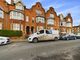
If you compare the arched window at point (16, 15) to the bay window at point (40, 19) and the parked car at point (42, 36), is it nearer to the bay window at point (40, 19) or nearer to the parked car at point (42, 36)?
the bay window at point (40, 19)

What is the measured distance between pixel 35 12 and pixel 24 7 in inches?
200

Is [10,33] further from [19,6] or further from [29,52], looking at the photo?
[29,52]

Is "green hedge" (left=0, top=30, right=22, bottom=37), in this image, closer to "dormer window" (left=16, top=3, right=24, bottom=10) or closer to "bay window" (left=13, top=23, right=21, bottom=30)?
"bay window" (left=13, top=23, right=21, bottom=30)

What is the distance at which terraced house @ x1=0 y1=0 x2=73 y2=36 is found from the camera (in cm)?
4134

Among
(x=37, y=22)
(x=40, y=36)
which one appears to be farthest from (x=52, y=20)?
(x=40, y=36)

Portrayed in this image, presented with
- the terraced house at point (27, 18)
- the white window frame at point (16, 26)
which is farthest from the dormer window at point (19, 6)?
the white window frame at point (16, 26)

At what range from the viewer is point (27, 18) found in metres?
46.6

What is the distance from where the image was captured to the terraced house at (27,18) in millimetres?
41344

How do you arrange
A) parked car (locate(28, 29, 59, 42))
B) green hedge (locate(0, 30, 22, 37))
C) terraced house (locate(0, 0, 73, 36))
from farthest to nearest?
terraced house (locate(0, 0, 73, 36)) < green hedge (locate(0, 30, 22, 37)) < parked car (locate(28, 29, 59, 42))

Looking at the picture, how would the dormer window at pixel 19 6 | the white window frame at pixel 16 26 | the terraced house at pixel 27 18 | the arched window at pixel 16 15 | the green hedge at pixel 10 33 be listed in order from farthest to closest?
the dormer window at pixel 19 6, the white window frame at pixel 16 26, the arched window at pixel 16 15, the terraced house at pixel 27 18, the green hedge at pixel 10 33

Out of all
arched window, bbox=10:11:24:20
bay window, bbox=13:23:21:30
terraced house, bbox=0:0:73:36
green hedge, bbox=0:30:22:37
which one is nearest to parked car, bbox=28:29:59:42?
green hedge, bbox=0:30:22:37

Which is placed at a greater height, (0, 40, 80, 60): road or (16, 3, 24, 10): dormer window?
(16, 3, 24, 10): dormer window

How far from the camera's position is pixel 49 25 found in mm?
54250

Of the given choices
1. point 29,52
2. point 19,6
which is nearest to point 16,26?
point 19,6
